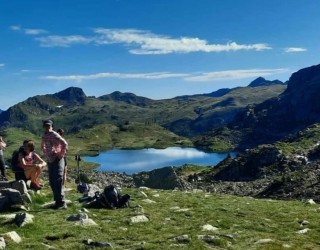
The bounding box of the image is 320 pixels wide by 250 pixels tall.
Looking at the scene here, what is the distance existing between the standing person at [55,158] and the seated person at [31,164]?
433 cm

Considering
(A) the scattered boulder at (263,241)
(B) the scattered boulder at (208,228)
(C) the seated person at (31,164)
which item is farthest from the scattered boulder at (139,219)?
(C) the seated person at (31,164)

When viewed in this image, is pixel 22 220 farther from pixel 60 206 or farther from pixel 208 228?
pixel 208 228

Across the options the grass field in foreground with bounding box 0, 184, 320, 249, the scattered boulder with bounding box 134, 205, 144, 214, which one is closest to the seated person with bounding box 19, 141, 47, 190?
the grass field in foreground with bounding box 0, 184, 320, 249

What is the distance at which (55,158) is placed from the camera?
21594 millimetres

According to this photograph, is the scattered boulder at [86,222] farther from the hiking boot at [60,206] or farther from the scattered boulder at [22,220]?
the hiking boot at [60,206]

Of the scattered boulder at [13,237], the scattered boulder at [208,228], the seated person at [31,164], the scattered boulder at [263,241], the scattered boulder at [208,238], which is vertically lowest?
the scattered boulder at [263,241]

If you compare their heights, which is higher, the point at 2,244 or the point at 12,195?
the point at 12,195

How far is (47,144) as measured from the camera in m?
21.7

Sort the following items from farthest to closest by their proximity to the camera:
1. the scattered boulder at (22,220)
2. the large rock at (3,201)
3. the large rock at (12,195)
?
the large rock at (12,195), the large rock at (3,201), the scattered boulder at (22,220)

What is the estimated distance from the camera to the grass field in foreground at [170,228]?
49.6 feet

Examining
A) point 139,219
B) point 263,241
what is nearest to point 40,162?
point 139,219

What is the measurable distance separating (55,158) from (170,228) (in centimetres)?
706

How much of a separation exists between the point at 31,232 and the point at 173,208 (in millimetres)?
8683

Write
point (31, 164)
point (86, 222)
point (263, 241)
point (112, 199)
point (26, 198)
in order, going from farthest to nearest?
point (31, 164) → point (112, 199) → point (26, 198) → point (86, 222) → point (263, 241)
